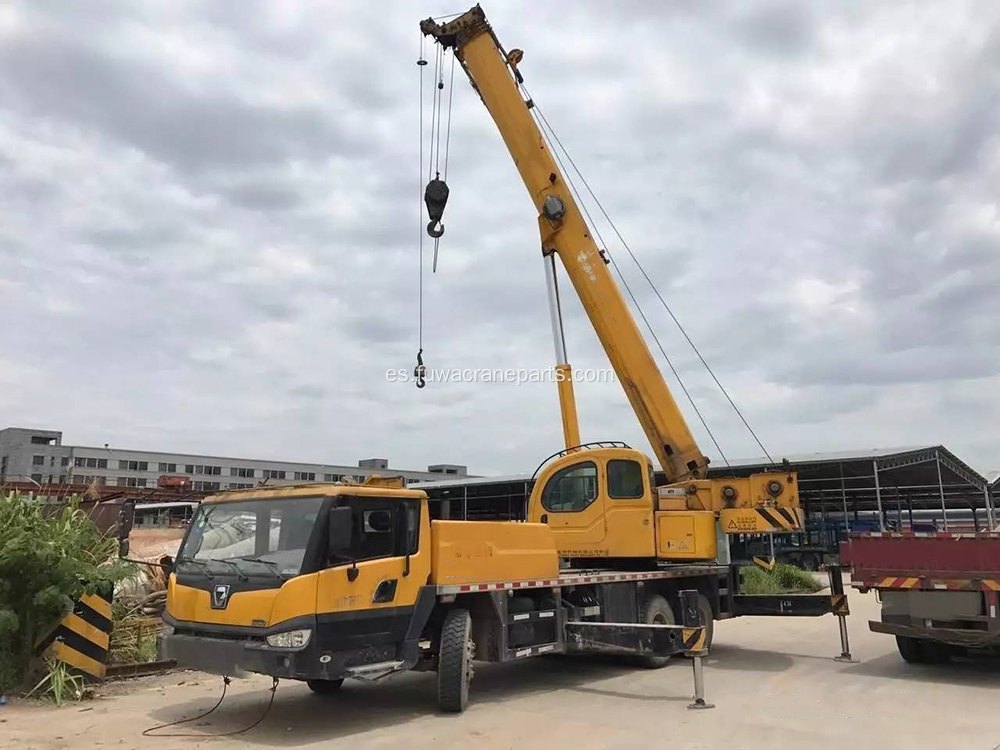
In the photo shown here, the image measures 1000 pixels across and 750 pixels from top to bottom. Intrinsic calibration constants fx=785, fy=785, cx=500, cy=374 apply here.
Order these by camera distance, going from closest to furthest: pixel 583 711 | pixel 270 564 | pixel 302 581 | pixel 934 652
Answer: pixel 302 581
pixel 270 564
pixel 583 711
pixel 934 652

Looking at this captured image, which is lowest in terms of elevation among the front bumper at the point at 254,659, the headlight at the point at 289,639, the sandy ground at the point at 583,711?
the sandy ground at the point at 583,711

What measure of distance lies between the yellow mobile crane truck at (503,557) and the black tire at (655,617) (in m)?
0.04

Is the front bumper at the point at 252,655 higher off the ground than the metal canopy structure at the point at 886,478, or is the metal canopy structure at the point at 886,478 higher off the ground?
the metal canopy structure at the point at 886,478

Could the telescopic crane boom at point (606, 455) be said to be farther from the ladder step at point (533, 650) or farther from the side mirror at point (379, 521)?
the side mirror at point (379, 521)

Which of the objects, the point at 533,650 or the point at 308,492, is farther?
the point at 533,650

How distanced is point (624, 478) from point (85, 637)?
719 centimetres

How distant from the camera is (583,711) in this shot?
8.23m

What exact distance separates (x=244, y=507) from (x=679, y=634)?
17.1 ft

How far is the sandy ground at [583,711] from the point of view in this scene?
6.95 meters

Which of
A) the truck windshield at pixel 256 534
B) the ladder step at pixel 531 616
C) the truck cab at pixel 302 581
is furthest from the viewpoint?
the ladder step at pixel 531 616

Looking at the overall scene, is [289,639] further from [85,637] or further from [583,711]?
[85,637]

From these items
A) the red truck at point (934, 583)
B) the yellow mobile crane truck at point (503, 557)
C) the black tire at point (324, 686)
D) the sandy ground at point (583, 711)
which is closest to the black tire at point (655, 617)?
the yellow mobile crane truck at point (503, 557)

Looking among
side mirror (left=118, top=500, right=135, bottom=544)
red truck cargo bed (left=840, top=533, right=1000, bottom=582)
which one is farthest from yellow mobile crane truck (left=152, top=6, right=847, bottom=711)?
side mirror (left=118, top=500, right=135, bottom=544)

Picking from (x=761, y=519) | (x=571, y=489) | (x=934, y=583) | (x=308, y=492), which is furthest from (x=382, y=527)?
(x=934, y=583)
